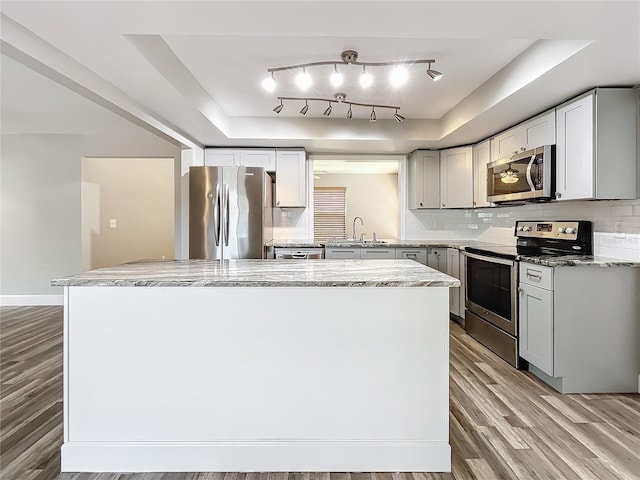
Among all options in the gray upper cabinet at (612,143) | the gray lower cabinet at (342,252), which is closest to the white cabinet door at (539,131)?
the gray upper cabinet at (612,143)

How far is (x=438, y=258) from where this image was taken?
4699 mm

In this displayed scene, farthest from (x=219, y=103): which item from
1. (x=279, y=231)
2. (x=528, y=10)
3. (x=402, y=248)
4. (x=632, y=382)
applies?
(x=632, y=382)

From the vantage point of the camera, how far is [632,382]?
8.89 feet

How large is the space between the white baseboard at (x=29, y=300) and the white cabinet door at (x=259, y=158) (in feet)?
10.9

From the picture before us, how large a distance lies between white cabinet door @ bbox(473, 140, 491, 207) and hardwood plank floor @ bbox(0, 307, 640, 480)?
1873mm

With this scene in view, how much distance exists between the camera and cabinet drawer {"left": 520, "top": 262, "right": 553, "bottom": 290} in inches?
108

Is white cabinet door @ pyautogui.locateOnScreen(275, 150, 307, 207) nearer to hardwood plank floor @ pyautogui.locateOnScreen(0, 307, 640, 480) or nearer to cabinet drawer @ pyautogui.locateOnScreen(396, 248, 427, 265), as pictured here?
cabinet drawer @ pyautogui.locateOnScreen(396, 248, 427, 265)

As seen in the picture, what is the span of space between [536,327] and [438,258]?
6.08 feet

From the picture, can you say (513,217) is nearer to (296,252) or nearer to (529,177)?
(529,177)

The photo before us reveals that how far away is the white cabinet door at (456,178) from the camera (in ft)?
15.2

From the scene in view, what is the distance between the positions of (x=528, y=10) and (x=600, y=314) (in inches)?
83.1

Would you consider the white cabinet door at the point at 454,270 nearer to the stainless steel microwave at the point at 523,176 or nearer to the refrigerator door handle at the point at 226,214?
the stainless steel microwave at the point at 523,176

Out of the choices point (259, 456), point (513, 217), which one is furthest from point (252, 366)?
point (513, 217)

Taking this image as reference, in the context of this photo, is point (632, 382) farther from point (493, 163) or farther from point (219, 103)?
point (219, 103)
